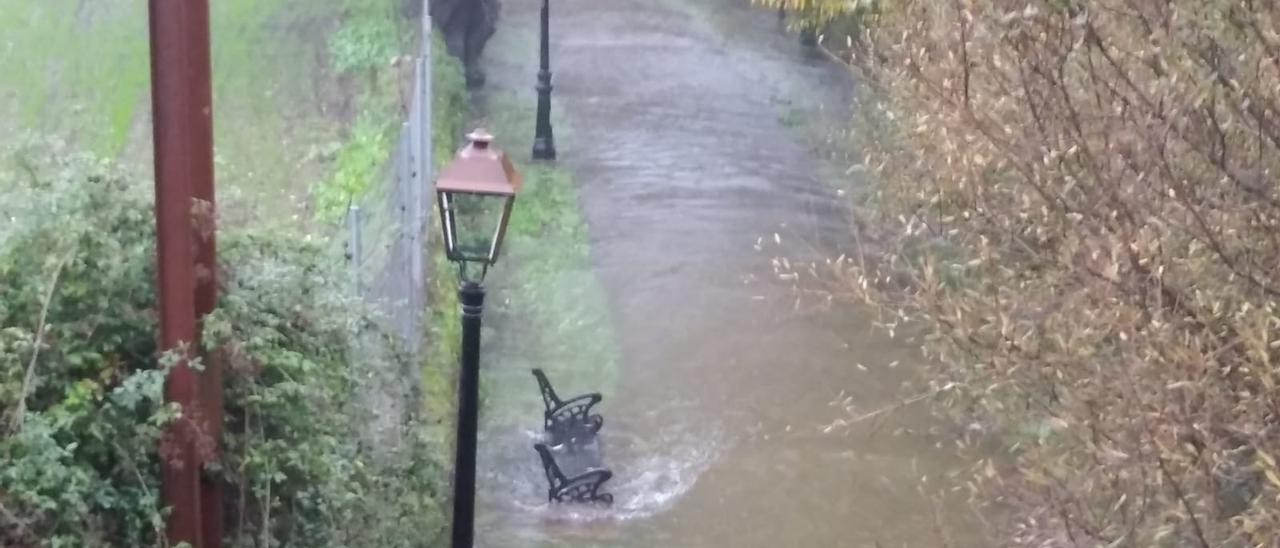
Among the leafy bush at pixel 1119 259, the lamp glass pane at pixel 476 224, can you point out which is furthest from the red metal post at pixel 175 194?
the leafy bush at pixel 1119 259

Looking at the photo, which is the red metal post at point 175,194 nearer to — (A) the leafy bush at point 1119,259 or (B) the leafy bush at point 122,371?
(B) the leafy bush at point 122,371

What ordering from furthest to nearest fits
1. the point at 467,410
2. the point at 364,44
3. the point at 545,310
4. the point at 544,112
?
the point at 544,112, the point at 364,44, the point at 545,310, the point at 467,410

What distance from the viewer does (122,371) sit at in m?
4.71

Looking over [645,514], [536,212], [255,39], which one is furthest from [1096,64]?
[255,39]

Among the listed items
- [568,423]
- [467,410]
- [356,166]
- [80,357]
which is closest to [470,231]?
[467,410]

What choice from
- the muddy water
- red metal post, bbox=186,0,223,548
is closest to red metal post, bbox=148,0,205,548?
red metal post, bbox=186,0,223,548

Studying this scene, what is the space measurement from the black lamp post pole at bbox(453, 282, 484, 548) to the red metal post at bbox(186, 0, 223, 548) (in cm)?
136

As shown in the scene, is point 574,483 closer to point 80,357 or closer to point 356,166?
point 80,357

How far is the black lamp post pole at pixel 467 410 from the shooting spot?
5.98 metres

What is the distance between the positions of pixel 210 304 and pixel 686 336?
8.74 metres

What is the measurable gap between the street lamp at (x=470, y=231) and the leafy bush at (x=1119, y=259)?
1606 millimetres

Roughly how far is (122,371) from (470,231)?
5.65 ft

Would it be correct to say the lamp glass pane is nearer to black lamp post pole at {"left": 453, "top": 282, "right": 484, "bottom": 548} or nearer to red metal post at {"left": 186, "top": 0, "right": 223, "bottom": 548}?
black lamp post pole at {"left": 453, "top": 282, "right": 484, "bottom": 548}

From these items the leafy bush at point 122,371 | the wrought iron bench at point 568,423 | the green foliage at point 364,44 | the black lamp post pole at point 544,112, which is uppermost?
the leafy bush at point 122,371
